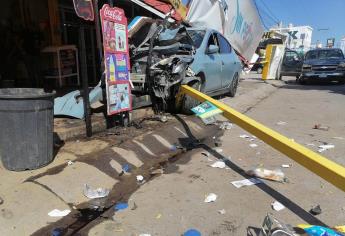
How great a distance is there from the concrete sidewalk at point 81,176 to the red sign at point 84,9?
1.92 meters

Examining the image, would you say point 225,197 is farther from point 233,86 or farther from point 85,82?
point 233,86

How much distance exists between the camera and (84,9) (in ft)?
18.3

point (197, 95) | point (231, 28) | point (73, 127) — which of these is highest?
point (231, 28)

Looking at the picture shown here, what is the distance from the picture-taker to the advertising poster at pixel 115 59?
19.3 feet

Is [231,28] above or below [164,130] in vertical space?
above

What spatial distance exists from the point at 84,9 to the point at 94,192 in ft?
9.12

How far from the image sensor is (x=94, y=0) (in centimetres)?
600

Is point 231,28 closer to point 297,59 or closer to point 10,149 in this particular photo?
point 297,59

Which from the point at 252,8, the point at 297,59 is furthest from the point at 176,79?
the point at 297,59

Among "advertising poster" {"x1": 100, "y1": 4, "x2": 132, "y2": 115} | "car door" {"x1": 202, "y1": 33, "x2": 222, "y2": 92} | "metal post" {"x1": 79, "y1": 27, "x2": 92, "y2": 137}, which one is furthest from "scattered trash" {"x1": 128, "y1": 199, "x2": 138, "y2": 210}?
"car door" {"x1": 202, "y1": 33, "x2": 222, "y2": 92}

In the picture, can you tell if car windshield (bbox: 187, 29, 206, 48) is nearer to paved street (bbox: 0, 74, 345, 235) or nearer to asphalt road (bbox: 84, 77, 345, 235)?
paved street (bbox: 0, 74, 345, 235)

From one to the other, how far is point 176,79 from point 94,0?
229 cm

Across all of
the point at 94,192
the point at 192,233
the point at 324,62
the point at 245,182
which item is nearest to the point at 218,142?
the point at 245,182

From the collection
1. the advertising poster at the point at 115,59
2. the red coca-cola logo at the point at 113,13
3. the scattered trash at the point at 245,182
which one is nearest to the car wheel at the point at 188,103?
the advertising poster at the point at 115,59
